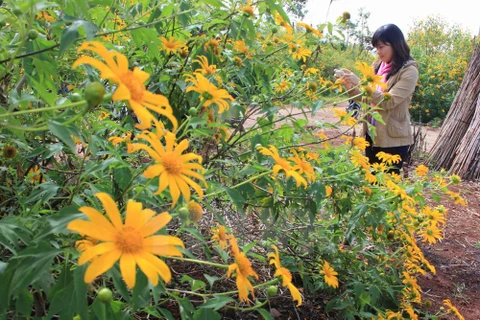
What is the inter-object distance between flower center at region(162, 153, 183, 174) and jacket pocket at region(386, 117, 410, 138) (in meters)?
2.30

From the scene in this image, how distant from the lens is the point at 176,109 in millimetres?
1454

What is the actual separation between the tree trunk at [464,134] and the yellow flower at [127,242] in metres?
4.72

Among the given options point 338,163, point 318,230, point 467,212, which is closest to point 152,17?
point 338,163

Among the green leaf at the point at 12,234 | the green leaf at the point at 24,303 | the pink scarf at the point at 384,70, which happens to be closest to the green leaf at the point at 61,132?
the green leaf at the point at 12,234

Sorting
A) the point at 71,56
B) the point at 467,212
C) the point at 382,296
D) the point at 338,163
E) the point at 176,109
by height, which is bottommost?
the point at 467,212

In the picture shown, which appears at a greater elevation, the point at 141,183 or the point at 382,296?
the point at 141,183

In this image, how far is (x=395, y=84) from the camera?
2631mm

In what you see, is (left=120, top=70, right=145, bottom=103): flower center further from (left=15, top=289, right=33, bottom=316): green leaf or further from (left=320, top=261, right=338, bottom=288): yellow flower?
(left=320, top=261, right=338, bottom=288): yellow flower

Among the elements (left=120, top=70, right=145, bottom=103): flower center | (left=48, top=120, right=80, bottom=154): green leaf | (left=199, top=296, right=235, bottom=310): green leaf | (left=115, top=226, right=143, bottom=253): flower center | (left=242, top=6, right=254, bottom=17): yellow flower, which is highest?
(left=242, top=6, right=254, bottom=17): yellow flower

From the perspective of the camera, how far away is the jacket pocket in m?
2.74

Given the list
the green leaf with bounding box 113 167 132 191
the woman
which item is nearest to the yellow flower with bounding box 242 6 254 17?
the green leaf with bounding box 113 167 132 191

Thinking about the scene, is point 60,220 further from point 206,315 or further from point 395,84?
point 395,84

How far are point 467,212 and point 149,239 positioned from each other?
3.98 m

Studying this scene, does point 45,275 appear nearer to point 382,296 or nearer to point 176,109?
point 176,109
